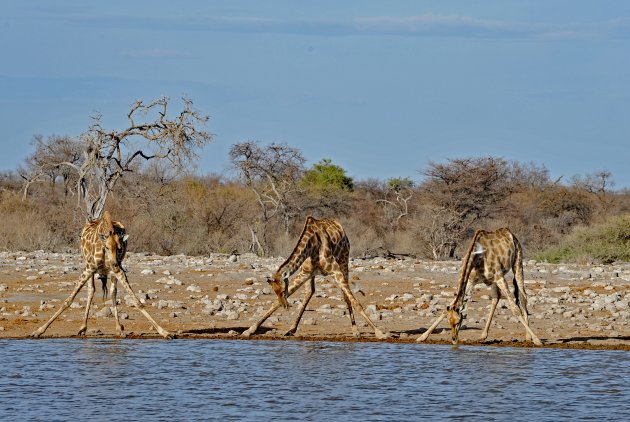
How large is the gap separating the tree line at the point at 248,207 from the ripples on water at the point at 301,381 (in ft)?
45.1

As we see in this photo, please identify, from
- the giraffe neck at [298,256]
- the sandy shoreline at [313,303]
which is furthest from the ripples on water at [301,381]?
the giraffe neck at [298,256]

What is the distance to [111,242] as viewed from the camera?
1418 cm

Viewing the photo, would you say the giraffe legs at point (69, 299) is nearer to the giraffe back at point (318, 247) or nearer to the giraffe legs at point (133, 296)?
the giraffe legs at point (133, 296)

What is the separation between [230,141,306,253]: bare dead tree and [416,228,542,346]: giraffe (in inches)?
738

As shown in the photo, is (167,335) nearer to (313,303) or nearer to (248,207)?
(313,303)

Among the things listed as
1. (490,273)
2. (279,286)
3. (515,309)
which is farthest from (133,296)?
(515,309)

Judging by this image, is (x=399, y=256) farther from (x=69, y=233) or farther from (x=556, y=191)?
(x=556, y=191)

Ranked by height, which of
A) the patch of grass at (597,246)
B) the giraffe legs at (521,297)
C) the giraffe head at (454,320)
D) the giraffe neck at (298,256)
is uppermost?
the patch of grass at (597,246)

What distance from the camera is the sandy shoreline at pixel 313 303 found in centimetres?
1498

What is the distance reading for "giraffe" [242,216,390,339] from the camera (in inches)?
567

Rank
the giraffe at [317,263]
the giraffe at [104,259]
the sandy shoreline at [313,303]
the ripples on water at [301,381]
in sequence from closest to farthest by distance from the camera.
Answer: the ripples on water at [301,381] < the giraffe at [104,259] < the giraffe at [317,263] < the sandy shoreline at [313,303]

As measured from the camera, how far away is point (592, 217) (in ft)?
134

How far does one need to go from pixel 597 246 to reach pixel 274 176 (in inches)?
450

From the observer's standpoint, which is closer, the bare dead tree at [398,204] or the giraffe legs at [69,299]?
the giraffe legs at [69,299]
